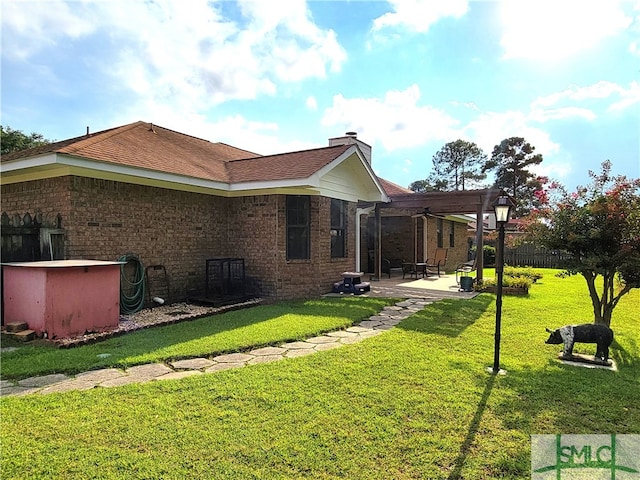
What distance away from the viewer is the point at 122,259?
25.0 ft

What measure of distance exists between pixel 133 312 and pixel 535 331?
7.42 m

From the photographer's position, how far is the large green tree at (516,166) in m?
40.9

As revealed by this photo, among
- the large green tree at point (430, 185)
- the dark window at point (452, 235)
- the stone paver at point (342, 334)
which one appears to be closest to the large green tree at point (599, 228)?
the stone paver at point (342, 334)

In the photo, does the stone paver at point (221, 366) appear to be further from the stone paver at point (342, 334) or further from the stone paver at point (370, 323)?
the stone paver at point (370, 323)

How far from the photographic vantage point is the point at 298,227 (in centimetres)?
1005

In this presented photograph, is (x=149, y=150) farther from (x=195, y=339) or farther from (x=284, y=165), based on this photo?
(x=195, y=339)

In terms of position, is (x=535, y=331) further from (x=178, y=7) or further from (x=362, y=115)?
(x=362, y=115)

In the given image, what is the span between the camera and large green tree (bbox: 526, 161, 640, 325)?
17.4ft

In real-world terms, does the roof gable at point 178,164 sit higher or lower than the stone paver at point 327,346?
higher

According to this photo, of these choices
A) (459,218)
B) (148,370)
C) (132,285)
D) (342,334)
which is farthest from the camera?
(459,218)

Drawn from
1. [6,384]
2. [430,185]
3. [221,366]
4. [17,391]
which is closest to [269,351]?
[221,366]

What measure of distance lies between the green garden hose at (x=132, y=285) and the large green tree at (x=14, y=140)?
76.2 ft

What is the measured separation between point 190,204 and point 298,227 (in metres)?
2.72

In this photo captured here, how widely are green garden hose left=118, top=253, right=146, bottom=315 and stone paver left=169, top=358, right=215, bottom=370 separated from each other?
339cm
